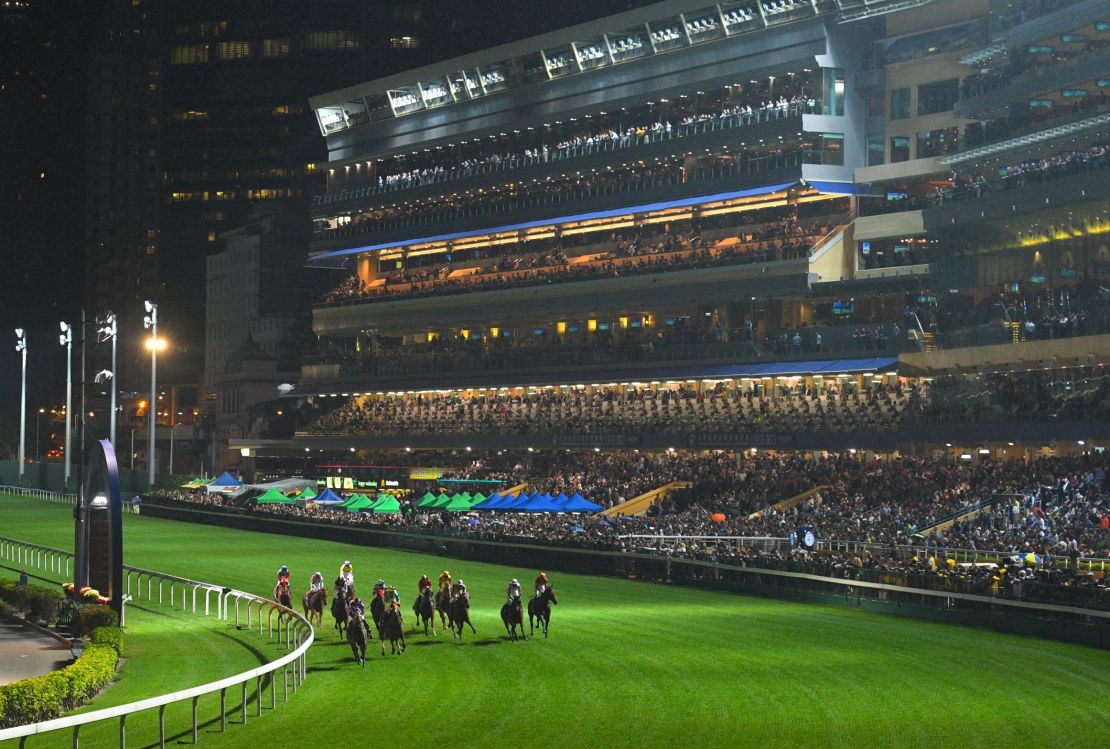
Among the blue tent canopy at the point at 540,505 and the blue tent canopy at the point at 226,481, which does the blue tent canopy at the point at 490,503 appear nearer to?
the blue tent canopy at the point at 540,505

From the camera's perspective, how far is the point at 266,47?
6112 inches

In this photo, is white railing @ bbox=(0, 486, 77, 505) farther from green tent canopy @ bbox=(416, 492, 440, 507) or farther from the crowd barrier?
green tent canopy @ bbox=(416, 492, 440, 507)

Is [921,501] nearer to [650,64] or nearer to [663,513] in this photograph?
[663,513]

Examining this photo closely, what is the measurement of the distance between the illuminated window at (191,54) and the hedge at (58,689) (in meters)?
143

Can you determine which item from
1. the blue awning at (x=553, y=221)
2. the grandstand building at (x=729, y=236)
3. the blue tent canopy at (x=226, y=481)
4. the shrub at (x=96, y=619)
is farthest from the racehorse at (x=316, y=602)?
the blue tent canopy at (x=226, y=481)

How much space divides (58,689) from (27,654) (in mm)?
7578

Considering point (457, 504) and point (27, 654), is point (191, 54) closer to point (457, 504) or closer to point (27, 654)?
point (457, 504)

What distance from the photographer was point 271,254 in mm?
115500

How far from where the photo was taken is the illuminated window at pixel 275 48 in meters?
154

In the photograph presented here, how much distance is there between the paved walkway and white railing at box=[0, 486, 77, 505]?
41.3 metres

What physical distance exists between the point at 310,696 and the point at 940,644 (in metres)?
10.9

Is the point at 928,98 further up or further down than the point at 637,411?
further up

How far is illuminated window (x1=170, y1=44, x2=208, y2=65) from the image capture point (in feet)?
521

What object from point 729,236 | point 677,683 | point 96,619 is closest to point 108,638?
point 96,619
